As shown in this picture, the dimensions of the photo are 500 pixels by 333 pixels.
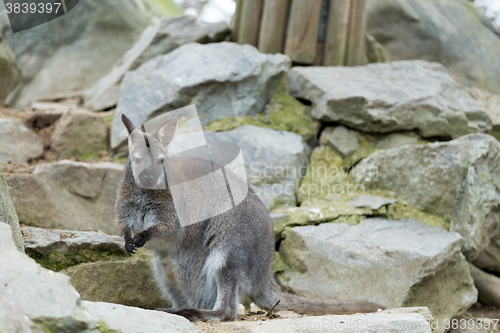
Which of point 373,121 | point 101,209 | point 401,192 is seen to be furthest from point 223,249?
point 373,121

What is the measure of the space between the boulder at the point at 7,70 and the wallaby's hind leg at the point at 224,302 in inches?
173

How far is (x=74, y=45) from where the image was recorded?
8.46 meters

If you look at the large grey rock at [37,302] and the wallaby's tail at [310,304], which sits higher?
the large grey rock at [37,302]

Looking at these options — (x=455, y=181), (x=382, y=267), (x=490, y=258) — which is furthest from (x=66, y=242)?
(x=490, y=258)

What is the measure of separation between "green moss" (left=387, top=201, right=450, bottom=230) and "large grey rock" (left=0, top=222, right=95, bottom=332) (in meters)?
3.73

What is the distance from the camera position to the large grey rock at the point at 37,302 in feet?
6.72

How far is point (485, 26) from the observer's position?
29.7 feet

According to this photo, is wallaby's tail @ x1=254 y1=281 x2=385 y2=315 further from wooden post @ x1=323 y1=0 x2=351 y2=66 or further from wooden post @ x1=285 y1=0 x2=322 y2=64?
wooden post @ x1=323 y1=0 x2=351 y2=66

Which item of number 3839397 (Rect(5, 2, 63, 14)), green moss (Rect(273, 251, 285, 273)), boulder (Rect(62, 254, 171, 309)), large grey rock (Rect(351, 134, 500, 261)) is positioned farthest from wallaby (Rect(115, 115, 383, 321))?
number 3839397 (Rect(5, 2, 63, 14))

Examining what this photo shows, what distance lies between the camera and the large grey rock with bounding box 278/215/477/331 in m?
4.43

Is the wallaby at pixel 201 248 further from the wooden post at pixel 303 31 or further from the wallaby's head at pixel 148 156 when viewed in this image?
the wooden post at pixel 303 31

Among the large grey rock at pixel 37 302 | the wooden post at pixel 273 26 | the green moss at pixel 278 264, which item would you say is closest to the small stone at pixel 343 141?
the wooden post at pixel 273 26

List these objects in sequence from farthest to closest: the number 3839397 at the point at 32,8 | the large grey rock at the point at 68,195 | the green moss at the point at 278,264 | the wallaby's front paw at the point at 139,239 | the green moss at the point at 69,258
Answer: the number 3839397 at the point at 32,8 < the green moss at the point at 278,264 < the large grey rock at the point at 68,195 < the green moss at the point at 69,258 < the wallaby's front paw at the point at 139,239

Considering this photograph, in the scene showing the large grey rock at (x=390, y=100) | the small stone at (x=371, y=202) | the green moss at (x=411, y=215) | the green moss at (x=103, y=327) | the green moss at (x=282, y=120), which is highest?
the green moss at (x=103, y=327)
